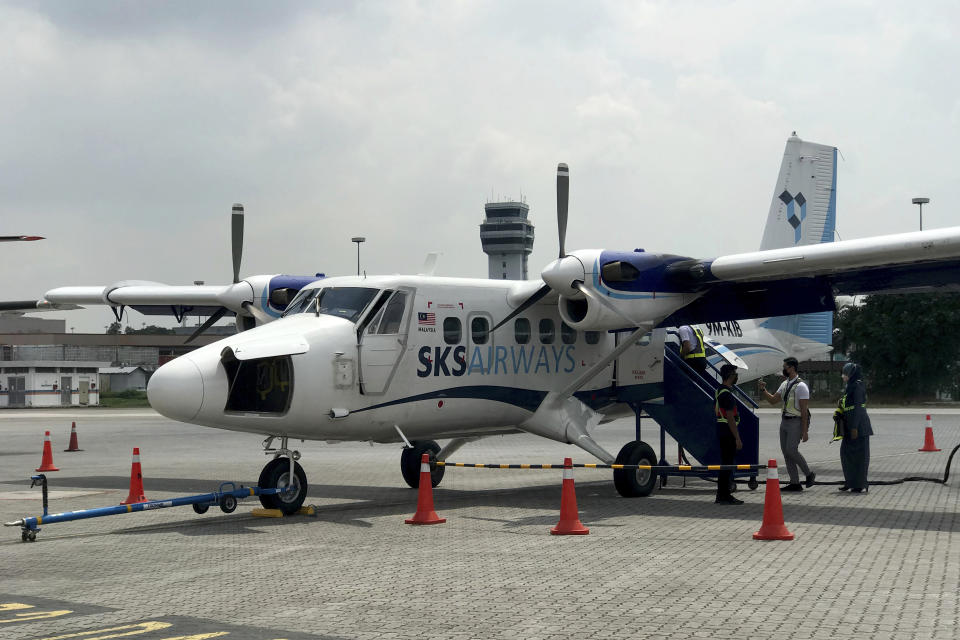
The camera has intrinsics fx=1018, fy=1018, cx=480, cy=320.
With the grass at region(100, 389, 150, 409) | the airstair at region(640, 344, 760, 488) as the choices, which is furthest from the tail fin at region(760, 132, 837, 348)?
the grass at region(100, 389, 150, 409)

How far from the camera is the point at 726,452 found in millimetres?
14352

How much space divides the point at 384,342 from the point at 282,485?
2.39 metres

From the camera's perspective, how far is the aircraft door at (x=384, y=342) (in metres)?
13.9

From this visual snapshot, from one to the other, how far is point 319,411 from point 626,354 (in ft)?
18.8

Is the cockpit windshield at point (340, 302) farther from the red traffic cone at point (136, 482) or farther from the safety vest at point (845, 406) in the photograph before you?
the safety vest at point (845, 406)

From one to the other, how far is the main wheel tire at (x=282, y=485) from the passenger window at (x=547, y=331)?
464 centimetres

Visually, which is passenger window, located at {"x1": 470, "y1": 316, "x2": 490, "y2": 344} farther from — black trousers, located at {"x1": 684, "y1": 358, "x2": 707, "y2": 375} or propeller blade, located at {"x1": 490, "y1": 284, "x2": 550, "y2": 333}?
black trousers, located at {"x1": 684, "y1": 358, "x2": 707, "y2": 375}

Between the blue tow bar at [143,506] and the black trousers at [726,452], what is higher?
the black trousers at [726,452]

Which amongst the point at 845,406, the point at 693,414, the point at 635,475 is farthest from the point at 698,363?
the point at 635,475

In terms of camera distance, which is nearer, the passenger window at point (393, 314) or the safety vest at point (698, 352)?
the passenger window at point (393, 314)

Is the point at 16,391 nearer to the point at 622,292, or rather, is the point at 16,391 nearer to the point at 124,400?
the point at 124,400

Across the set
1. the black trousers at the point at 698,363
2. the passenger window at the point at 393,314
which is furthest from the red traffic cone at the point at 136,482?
the black trousers at the point at 698,363

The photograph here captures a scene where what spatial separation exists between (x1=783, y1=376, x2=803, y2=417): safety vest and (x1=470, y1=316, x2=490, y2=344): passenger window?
471cm

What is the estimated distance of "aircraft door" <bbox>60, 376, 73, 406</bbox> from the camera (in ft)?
212
